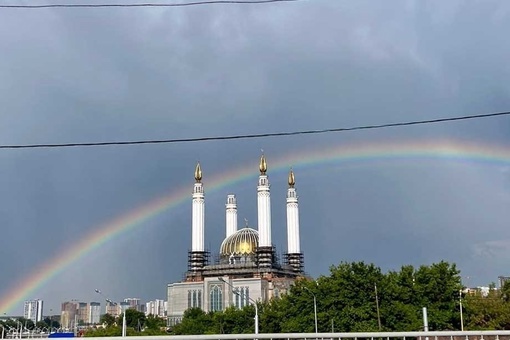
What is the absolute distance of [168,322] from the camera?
9719 centimetres

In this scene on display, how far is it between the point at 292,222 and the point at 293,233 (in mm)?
1900

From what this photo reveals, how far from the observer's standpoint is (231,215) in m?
104

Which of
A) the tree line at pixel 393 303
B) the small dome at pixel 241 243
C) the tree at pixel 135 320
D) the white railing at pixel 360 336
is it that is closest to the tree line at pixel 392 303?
the tree line at pixel 393 303

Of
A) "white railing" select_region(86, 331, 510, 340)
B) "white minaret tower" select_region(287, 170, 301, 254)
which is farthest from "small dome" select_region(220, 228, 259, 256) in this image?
"white railing" select_region(86, 331, 510, 340)

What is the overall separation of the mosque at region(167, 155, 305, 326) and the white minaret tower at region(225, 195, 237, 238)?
6.56 ft

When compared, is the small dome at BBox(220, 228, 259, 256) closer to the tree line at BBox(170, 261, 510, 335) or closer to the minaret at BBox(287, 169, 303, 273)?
the minaret at BBox(287, 169, 303, 273)

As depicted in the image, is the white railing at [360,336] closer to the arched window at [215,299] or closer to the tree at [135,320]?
the arched window at [215,299]

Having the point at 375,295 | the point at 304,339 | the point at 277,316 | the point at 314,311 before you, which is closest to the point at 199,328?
the point at 277,316

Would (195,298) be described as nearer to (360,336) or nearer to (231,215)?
(231,215)

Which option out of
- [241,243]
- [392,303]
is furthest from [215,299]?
[392,303]

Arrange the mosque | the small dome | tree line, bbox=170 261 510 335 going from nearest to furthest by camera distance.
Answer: tree line, bbox=170 261 510 335, the mosque, the small dome

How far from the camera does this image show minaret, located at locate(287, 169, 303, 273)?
9575cm

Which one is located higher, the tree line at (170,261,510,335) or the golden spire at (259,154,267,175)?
the golden spire at (259,154,267,175)

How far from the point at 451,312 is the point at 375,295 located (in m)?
6.83
